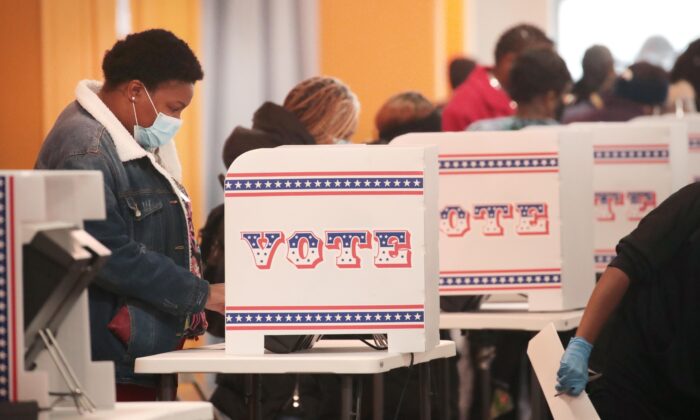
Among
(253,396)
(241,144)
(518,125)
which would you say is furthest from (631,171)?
(253,396)

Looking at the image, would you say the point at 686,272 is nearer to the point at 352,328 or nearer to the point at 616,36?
the point at 352,328

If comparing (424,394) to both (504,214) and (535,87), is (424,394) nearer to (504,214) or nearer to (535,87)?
(504,214)

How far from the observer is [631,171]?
478 centimetres

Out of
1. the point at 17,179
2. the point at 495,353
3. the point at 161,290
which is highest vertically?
the point at 17,179

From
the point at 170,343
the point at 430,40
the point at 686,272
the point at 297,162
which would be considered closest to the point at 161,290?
the point at 170,343

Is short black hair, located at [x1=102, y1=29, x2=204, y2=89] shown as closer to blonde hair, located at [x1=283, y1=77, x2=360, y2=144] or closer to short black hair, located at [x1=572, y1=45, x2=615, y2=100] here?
blonde hair, located at [x1=283, y1=77, x2=360, y2=144]

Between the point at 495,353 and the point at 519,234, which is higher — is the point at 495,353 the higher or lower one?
the lower one

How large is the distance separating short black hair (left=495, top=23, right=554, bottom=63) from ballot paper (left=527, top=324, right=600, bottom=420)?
246 cm

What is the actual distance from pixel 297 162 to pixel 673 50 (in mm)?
8658

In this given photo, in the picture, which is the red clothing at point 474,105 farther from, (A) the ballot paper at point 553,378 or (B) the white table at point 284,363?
(B) the white table at point 284,363

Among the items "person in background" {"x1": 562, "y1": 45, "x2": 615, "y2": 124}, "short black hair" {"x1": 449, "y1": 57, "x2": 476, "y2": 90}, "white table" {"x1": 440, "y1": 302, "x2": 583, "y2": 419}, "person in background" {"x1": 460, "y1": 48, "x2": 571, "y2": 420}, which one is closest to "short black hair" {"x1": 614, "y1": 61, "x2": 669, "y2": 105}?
"person in background" {"x1": 562, "y1": 45, "x2": 615, "y2": 124}

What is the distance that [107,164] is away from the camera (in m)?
2.92

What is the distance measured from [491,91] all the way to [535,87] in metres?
0.87

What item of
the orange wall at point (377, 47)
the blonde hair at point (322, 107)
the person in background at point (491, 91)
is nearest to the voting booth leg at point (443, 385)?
the blonde hair at point (322, 107)
